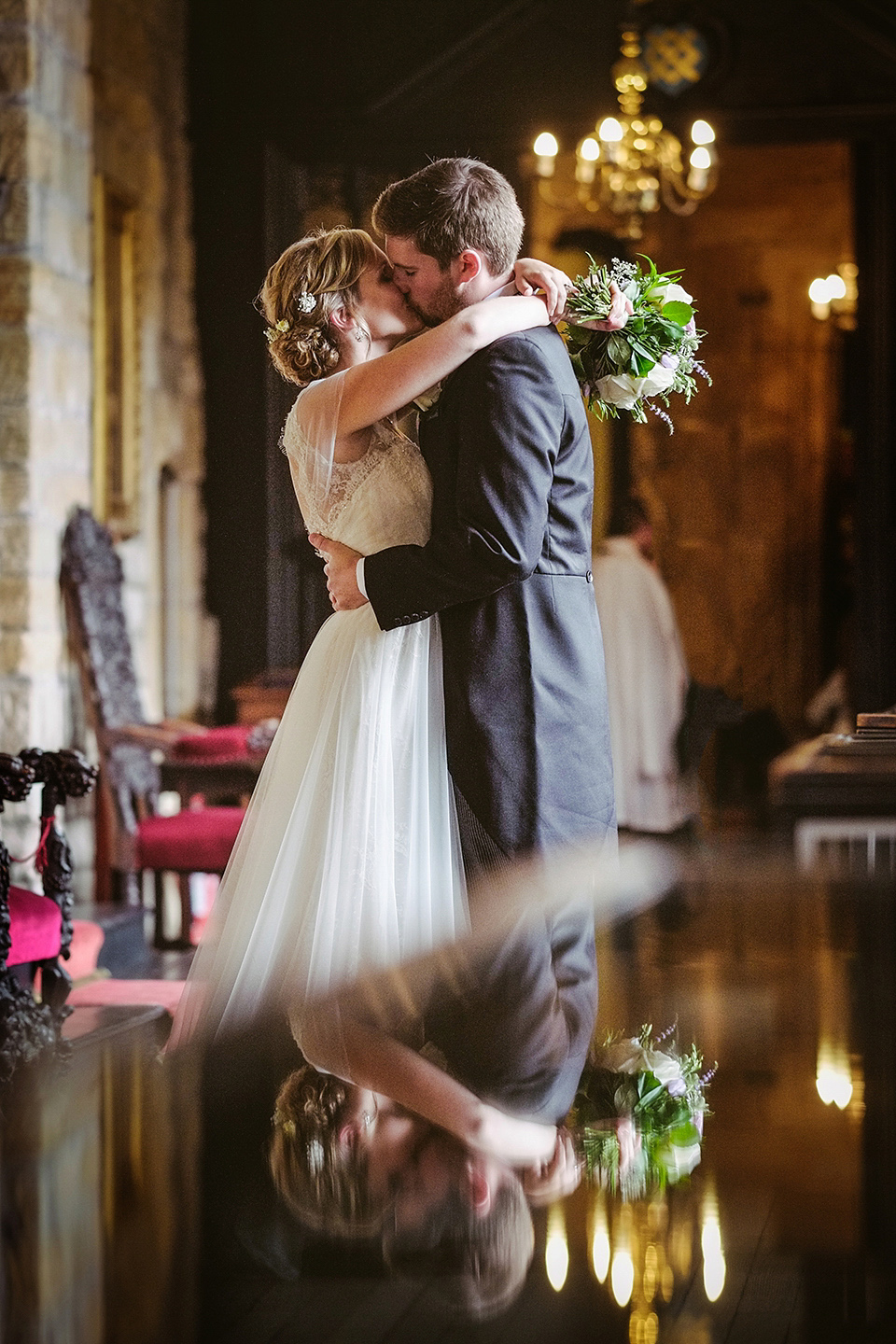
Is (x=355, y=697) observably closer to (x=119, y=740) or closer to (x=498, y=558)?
(x=498, y=558)

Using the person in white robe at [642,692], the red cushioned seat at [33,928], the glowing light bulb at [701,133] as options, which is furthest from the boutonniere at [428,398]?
the person in white robe at [642,692]

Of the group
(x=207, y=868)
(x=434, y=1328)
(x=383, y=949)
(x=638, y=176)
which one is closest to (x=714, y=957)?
(x=383, y=949)

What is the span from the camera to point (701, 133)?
5281 millimetres

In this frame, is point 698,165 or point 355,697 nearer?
point 355,697

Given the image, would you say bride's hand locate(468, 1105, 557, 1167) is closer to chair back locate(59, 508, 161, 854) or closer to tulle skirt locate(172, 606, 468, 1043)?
tulle skirt locate(172, 606, 468, 1043)

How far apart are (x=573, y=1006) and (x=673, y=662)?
5503 mm

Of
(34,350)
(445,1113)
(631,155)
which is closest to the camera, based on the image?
(445,1113)

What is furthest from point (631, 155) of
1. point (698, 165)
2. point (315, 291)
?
point (315, 291)

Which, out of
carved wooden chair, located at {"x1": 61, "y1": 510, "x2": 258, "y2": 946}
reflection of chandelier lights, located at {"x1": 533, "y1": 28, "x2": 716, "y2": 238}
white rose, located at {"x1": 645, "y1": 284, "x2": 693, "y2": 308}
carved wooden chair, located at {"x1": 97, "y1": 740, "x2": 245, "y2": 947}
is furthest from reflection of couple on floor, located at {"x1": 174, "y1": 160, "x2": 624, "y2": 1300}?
reflection of chandelier lights, located at {"x1": 533, "y1": 28, "x2": 716, "y2": 238}

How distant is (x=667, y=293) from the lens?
187cm

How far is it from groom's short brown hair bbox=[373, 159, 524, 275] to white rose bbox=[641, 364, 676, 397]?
28cm

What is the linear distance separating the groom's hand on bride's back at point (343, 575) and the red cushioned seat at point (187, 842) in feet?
7.61

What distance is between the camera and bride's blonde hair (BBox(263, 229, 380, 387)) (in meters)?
1.73

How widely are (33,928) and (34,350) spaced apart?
209cm
